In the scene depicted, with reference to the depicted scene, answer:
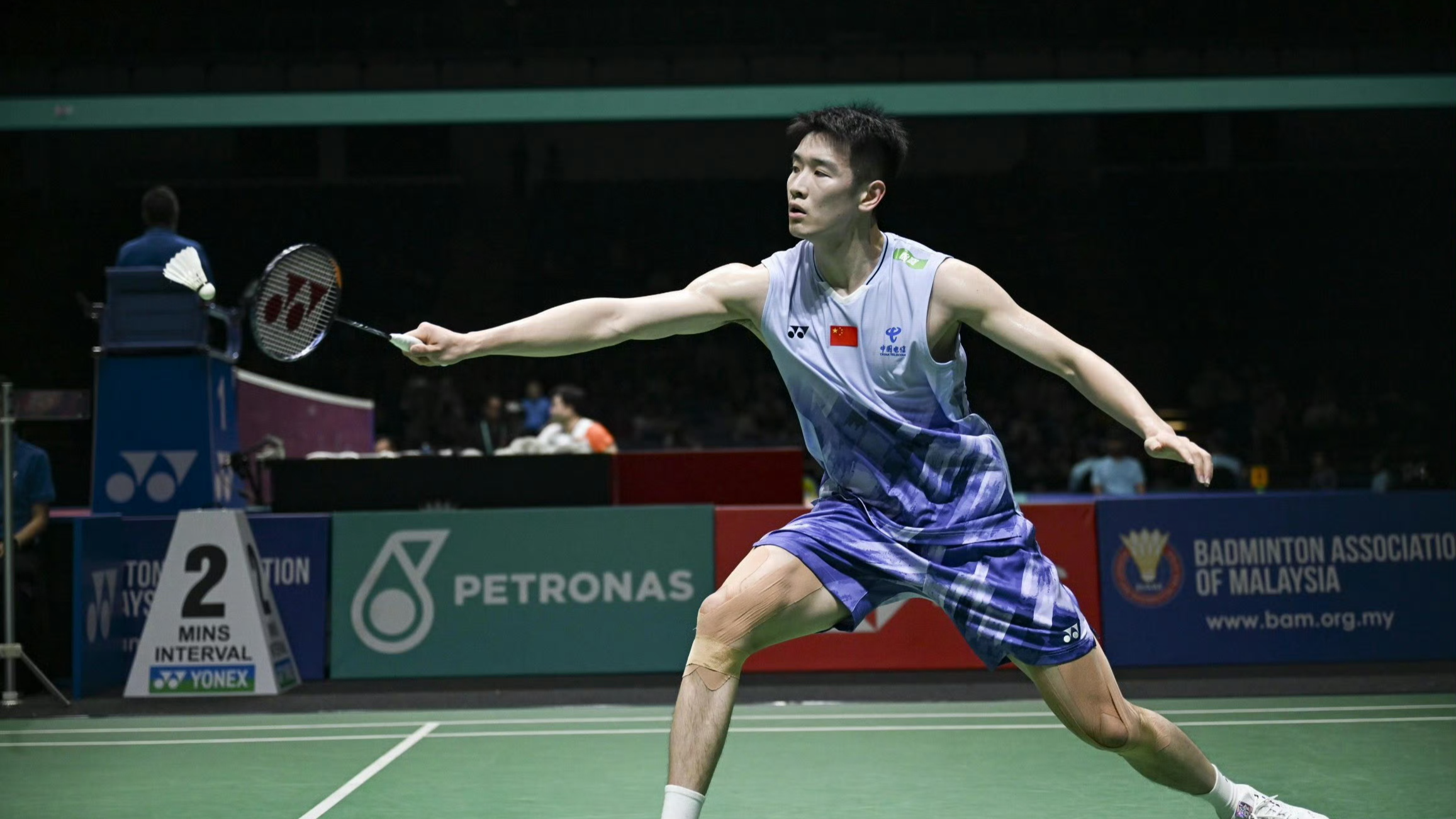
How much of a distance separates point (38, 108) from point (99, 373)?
10.7m

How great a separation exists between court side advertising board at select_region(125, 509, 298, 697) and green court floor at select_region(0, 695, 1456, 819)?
0.98ft

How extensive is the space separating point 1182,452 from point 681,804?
1283 mm

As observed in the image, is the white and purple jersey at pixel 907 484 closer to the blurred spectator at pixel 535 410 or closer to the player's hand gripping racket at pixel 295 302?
the player's hand gripping racket at pixel 295 302

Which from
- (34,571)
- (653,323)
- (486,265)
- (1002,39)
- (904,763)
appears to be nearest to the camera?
(653,323)

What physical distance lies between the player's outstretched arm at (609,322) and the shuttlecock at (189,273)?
2244mm

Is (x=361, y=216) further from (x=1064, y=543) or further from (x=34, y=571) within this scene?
(x=1064, y=543)

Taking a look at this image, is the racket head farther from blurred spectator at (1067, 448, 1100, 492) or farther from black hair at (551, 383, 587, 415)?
blurred spectator at (1067, 448, 1100, 492)

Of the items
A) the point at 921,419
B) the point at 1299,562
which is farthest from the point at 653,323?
the point at 1299,562

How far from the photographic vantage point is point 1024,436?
58.6ft

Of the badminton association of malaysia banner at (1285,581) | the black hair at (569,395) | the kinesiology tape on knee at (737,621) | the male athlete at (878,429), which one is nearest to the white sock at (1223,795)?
the male athlete at (878,429)

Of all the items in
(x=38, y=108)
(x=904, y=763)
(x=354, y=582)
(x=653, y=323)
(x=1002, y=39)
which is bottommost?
(x=904, y=763)

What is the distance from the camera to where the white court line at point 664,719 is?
6.64 metres

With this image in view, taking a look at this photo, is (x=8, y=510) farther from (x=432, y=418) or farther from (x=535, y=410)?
(x=432, y=418)

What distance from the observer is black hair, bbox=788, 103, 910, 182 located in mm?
3375
